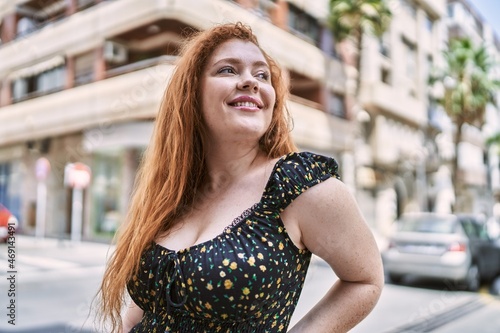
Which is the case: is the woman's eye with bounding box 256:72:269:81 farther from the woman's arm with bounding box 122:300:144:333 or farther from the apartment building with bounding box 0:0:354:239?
the apartment building with bounding box 0:0:354:239

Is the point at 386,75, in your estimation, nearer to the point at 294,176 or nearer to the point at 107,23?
the point at 107,23

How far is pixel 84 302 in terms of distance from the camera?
432 centimetres

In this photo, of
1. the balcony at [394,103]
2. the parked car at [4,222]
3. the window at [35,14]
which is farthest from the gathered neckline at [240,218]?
the balcony at [394,103]

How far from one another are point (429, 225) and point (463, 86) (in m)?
8.68

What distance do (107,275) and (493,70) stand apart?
1320cm

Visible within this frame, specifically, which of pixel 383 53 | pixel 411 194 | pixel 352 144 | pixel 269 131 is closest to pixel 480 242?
pixel 352 144

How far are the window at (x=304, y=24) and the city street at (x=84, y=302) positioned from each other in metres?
5.06

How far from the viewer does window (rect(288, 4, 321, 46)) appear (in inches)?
359

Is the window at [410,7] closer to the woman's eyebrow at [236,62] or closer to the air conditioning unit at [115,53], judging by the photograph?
the air conditioning unit at [115,53]

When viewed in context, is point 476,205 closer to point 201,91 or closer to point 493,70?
point 493,70

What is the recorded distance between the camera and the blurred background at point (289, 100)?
3.82m

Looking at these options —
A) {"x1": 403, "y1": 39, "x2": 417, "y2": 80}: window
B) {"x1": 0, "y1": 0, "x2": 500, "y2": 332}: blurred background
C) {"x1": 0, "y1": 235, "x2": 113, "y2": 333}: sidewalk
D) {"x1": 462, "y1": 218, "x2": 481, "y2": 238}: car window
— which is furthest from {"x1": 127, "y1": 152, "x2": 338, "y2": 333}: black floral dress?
{"x1": 403, "y1": 39, "x2": 417, "y2": 80}: window

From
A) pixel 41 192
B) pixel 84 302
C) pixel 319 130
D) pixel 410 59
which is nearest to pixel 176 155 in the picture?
pixel 41 192

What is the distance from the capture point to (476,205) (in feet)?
49.5
